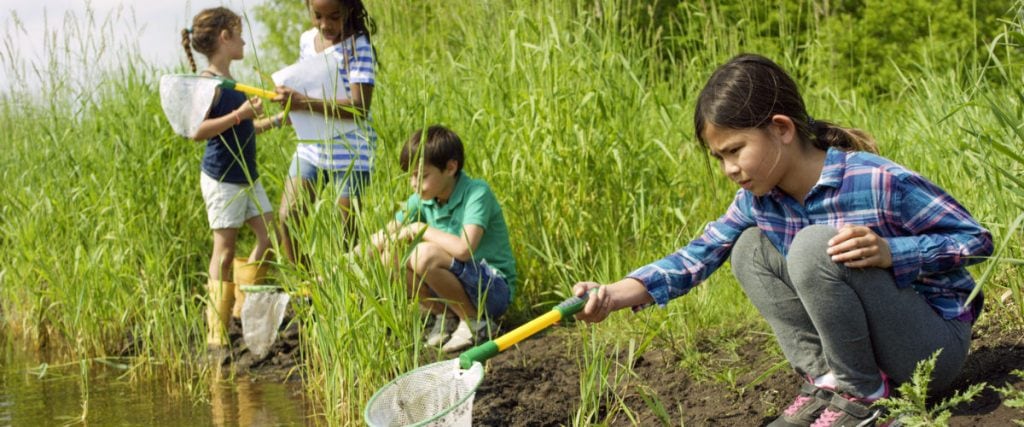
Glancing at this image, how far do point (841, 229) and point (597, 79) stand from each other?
7.15 feet

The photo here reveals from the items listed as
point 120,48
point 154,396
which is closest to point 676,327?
point 154,396

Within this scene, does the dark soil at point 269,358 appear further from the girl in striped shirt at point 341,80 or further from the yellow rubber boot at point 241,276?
the girl in striped shirt at point 341,80

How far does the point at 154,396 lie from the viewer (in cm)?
421

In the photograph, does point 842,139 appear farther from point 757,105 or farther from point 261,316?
point 261,316

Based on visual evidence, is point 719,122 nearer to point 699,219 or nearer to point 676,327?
point 676,327

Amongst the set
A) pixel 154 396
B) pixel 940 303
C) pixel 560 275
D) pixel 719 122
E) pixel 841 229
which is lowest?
pixel 154 396

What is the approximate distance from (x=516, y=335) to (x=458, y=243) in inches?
67.3

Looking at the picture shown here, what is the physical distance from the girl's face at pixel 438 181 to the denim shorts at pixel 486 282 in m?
0.28

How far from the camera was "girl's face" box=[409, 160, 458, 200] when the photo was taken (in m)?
3.98

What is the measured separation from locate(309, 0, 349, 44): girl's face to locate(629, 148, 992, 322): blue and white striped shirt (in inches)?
82.4

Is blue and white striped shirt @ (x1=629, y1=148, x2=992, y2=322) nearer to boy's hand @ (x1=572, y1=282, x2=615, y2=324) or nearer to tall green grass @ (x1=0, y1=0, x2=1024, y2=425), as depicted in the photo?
boy's hand @ (x1=572, y1=282, x2=615, y2=324)

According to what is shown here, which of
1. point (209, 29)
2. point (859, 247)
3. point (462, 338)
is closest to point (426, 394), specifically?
point (859, 247)

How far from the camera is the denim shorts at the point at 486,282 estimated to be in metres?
4.00

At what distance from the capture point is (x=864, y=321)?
2379mm
